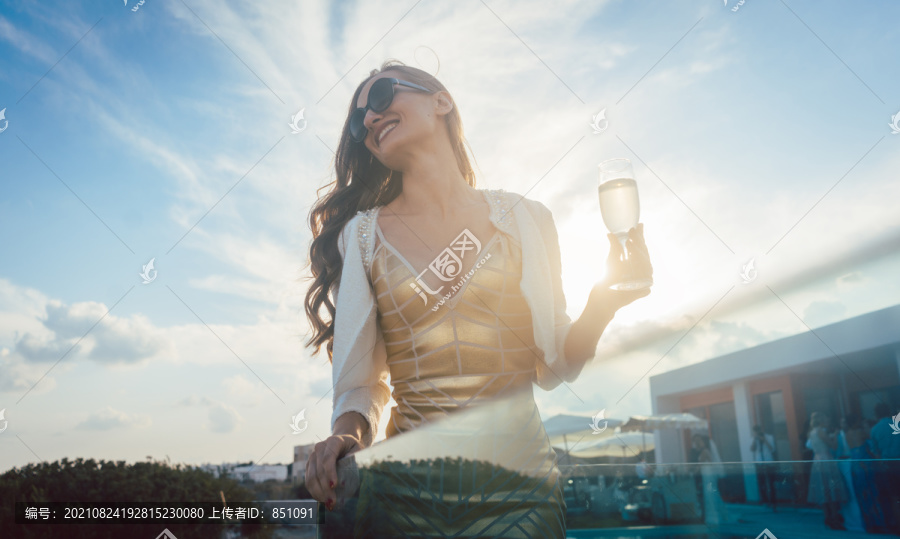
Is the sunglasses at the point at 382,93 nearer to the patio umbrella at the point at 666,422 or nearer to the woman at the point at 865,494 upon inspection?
the woman at the point at 865,494

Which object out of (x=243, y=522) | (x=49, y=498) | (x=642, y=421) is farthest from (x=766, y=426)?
(x=49, y=498)

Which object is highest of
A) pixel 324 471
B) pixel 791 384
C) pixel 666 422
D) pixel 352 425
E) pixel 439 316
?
pixel 791 384

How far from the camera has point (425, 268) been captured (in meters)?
1.77

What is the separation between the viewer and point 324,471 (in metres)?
1.31

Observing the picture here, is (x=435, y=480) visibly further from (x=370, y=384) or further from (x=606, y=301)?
(x=606, y=301)

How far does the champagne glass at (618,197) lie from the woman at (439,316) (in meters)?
0.24

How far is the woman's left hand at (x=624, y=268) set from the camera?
4.97 ft

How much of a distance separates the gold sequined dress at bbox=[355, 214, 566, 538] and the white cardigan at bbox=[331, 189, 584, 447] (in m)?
0.04

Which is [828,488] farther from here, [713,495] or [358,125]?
[358,125]

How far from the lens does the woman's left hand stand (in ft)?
4.97

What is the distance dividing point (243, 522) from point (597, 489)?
18.4 ft

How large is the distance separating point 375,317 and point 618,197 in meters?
0.97

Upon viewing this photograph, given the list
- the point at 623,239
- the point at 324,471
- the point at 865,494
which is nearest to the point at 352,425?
the point at 324,471

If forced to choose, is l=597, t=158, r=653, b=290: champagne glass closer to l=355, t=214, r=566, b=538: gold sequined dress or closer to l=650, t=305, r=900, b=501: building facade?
l=355, t=214, r=566, b=538: gold sequined dress
